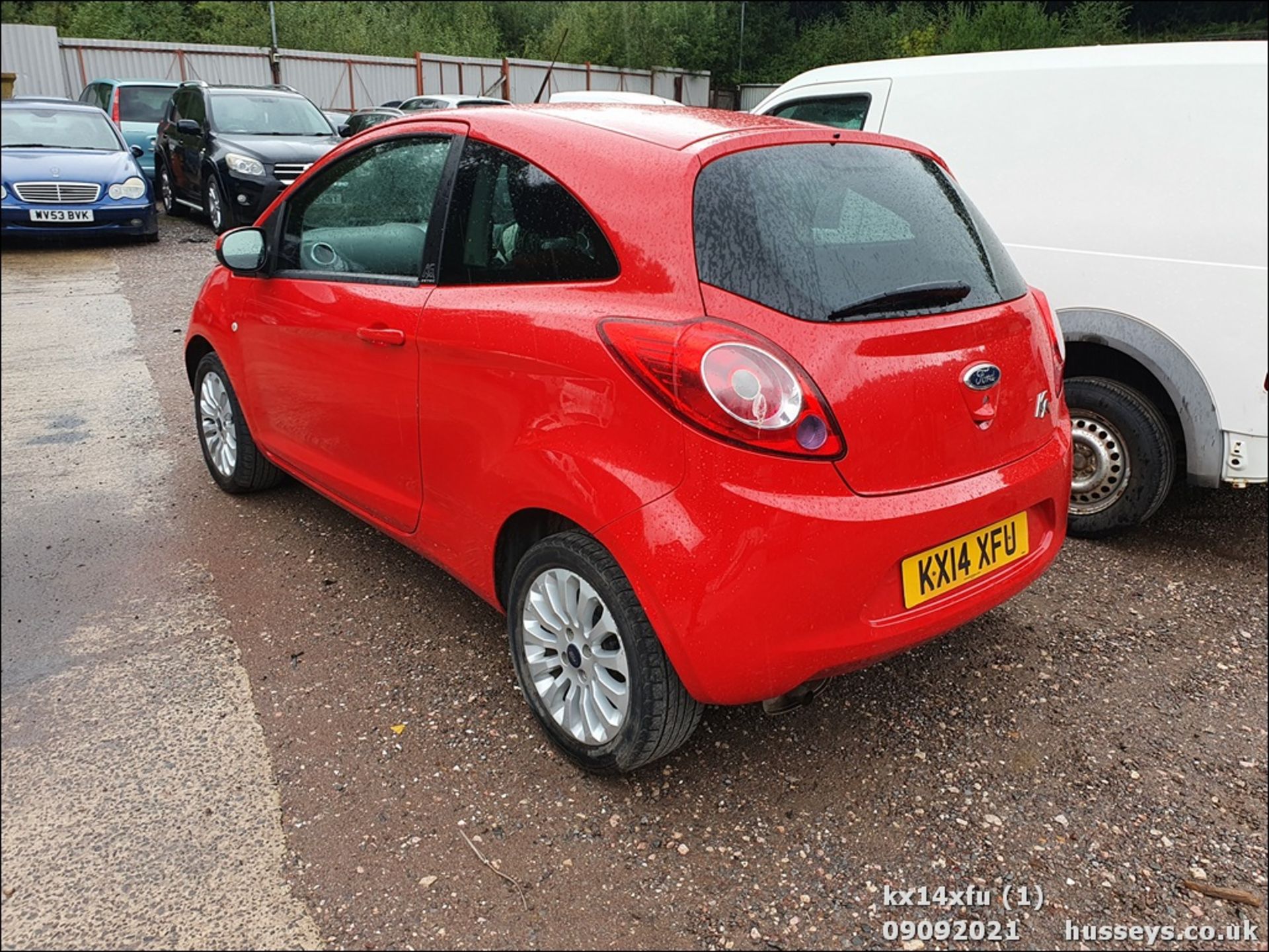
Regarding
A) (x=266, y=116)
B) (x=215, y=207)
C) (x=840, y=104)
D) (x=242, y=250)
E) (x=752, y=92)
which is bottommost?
(x=215, y=207)

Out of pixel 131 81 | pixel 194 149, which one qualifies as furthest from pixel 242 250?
pixel 194 149

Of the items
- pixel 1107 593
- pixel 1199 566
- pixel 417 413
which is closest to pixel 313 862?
pixel 417 413

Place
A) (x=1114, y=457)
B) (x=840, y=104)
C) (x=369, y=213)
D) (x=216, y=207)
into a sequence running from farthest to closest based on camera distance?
(x=216, y=207) → (x=840, y=104) → (x=1114, y=457) → (x=369, y=213)

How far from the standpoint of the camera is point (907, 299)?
224 cm

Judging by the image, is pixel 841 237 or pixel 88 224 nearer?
pixel 88 224

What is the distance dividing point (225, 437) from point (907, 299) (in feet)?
9.55

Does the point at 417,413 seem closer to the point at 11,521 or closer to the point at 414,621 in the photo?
the point at 414,621

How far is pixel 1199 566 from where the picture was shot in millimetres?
3803

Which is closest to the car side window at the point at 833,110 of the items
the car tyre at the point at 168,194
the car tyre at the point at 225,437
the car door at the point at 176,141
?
the car tyre at the point at 225,437

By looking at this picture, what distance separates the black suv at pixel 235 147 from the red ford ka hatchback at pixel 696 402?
7749 millimetres

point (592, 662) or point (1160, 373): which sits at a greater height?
point (1160, 373)

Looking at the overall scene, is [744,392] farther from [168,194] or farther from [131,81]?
[168,194]

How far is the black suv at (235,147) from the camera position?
32.0 feet

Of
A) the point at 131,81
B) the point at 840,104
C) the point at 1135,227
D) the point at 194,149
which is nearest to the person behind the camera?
the point at 1135,227
